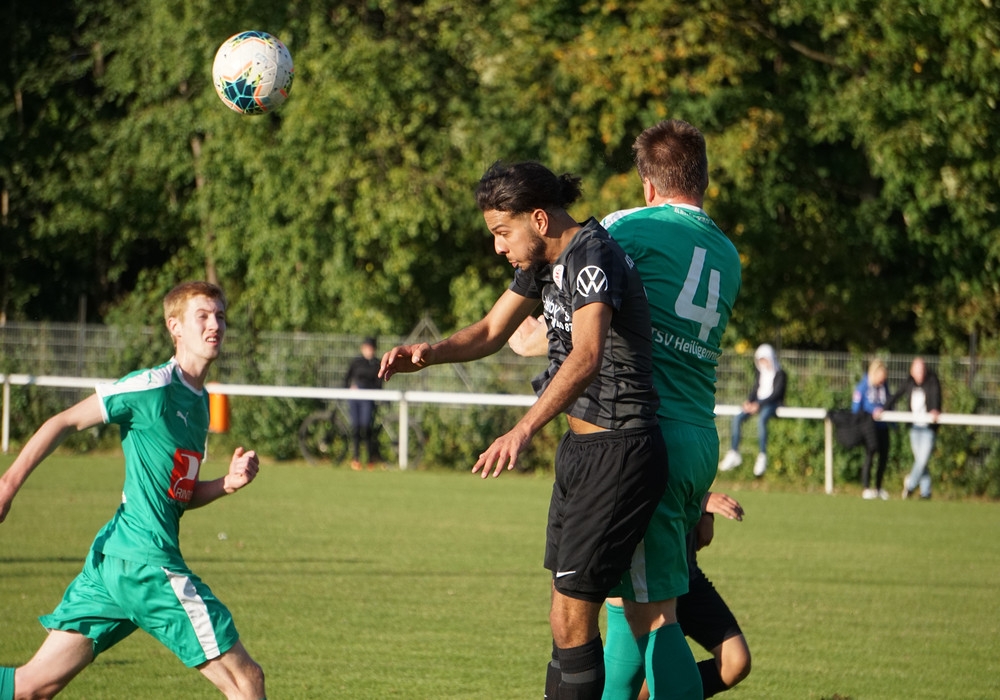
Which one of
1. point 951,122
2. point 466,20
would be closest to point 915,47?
point 951,122

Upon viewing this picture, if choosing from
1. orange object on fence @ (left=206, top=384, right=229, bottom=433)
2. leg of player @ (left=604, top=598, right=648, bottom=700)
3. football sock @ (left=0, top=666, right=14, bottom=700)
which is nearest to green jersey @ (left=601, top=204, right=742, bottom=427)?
leg of player @ (left=604, top=598, right=648, bottom=700)

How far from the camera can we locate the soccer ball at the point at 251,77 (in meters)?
7.71

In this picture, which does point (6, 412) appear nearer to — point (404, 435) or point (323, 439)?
point (323, 439)

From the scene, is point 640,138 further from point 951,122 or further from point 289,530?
point 951,122

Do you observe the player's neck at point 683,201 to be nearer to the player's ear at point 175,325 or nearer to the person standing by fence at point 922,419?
the player's ear at point 175,325

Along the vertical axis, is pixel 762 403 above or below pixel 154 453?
below

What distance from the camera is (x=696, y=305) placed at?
14.6 feet

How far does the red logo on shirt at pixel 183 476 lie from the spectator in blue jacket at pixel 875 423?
598 inches

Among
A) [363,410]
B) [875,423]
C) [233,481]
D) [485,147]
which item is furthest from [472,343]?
[485,147]

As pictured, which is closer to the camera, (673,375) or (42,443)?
(673,375)

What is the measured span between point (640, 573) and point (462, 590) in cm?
519

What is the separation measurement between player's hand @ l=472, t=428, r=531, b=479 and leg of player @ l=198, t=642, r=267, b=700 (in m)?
1.31

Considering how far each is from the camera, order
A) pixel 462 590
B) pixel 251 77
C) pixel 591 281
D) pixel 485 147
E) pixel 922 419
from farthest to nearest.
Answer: pixel 485 147, pixel 922 419, pixel 462 590, pixel 251 77, pixel 591 281

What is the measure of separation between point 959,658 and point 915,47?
16107 millimetres
